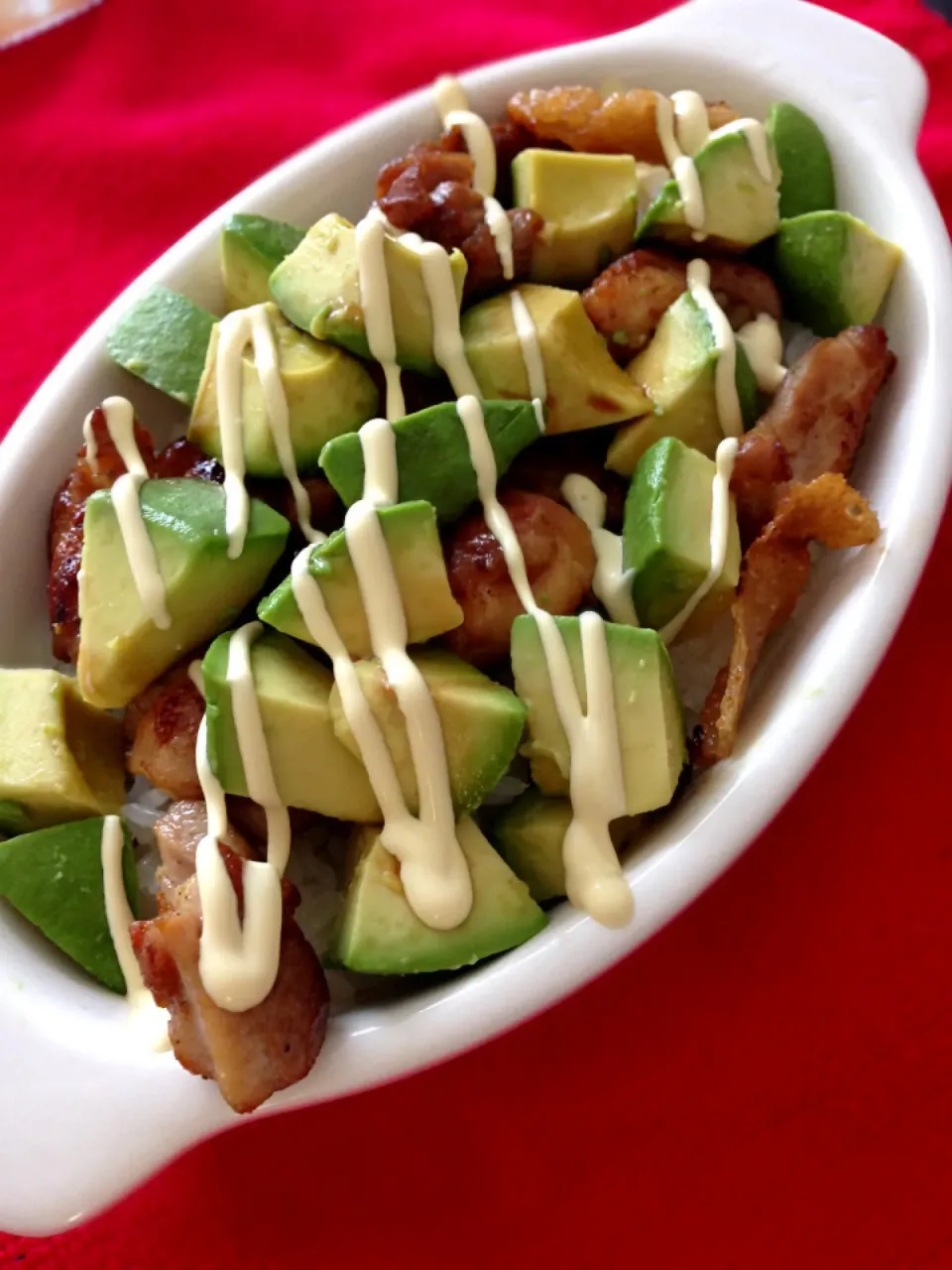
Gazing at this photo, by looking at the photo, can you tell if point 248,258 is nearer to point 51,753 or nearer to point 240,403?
point 240,403

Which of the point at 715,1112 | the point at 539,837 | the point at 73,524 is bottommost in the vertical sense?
the point at 715,1112

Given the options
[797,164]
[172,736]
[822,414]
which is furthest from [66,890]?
[797,164]

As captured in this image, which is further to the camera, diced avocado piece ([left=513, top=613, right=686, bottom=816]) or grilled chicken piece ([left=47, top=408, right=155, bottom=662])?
grilled chicken piece ([left=47, top=408, right=155, bottom=662])

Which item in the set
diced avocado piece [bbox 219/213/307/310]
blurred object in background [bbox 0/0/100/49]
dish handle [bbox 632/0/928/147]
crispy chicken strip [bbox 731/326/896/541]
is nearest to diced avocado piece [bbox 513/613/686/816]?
crispy chicken strip [bbox 731/326/896/541]

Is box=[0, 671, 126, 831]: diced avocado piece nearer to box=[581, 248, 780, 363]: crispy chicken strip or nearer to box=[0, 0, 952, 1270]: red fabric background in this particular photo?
box=[0, 0, 952, 1270]: red fabric background

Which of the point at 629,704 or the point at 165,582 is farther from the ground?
the point at 165,582

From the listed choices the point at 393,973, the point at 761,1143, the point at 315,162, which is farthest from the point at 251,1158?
the point at 315,162
